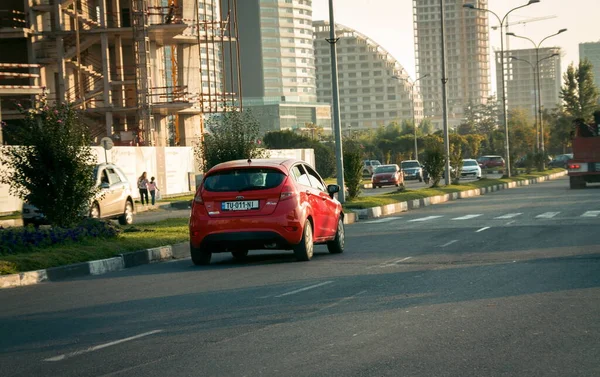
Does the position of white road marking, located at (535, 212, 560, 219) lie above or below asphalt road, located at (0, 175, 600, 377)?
below

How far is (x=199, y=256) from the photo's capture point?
16.2 meters

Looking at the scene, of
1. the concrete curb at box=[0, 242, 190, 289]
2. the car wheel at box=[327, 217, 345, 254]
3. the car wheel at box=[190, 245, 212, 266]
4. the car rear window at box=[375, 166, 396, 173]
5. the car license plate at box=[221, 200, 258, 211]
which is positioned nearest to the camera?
the concrete curb at box=[0, 242, 190, 289]

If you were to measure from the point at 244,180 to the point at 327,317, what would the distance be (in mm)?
6753

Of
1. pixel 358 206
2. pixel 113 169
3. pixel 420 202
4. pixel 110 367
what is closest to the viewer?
pixel 110 367

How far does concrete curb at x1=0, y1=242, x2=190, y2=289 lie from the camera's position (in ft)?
48.2

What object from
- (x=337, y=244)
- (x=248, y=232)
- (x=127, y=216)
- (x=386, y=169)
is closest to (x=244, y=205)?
(x=248, y=232)

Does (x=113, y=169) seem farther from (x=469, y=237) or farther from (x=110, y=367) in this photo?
(x=110, y=367)

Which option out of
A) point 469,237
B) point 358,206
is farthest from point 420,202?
point 469,237

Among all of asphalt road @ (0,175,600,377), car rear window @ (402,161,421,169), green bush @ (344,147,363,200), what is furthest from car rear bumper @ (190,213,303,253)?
car rear window @ (402,161,421,169)

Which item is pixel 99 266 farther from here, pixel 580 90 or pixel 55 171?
pixel 580 90

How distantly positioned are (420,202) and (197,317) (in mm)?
30026

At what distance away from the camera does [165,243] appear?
19719 mm

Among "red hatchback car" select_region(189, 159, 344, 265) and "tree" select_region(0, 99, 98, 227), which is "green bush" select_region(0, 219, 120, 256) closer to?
"tree" select_region(0, 99, 98, 227)

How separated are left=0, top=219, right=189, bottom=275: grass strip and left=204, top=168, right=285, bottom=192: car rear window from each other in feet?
8.32
